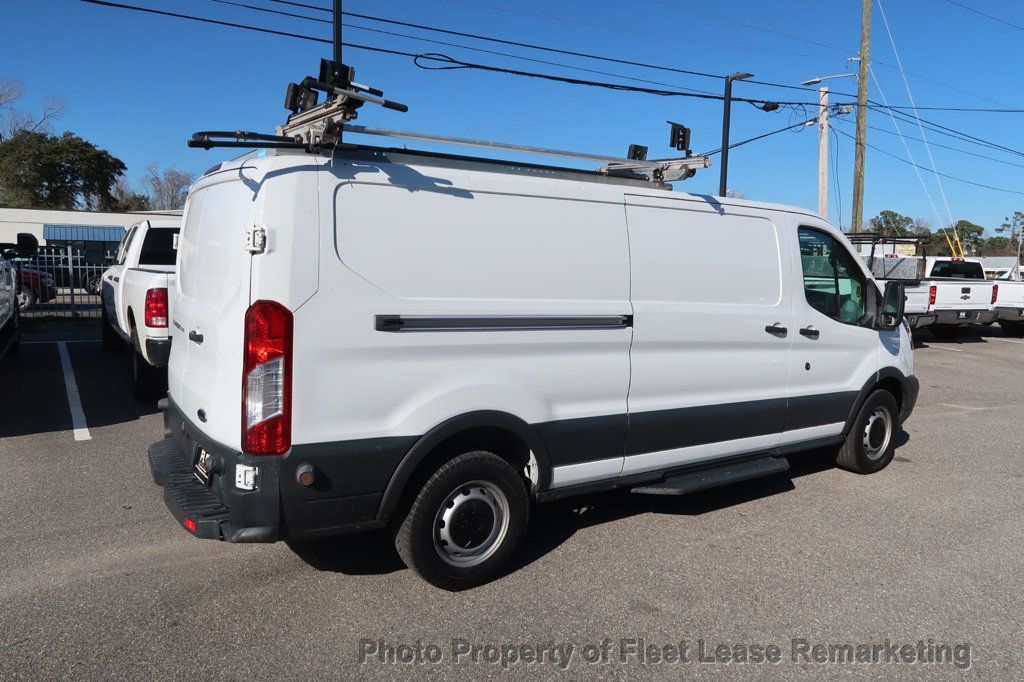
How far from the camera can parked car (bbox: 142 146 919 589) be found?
348cm

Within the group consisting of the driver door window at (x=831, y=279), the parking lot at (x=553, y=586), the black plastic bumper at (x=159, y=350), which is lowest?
the parking lot at (x=553, y=586)

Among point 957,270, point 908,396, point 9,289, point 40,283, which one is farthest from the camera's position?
point 957,270

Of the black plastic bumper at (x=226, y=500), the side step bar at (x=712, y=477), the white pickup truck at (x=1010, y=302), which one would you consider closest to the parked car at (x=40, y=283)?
the black plastic bumper at (x=226, y=500)

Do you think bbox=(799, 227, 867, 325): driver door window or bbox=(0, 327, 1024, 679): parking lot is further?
bbox=(799, 227, 867, 325): driver door window

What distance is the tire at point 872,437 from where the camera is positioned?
6223mm

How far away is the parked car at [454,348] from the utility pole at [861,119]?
1834cm

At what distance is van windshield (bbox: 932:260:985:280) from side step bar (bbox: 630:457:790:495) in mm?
16795

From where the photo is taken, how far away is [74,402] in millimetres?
8219

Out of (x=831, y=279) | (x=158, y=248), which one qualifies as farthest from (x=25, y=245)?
(x=831, y=279)

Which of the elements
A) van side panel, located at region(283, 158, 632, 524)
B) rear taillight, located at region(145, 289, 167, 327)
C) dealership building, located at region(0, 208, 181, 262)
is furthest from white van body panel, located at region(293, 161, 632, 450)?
dealership building, located at region(0, 208, 181, 262)

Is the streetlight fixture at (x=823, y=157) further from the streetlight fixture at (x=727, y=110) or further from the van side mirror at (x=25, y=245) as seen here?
the van side mirror at (x=25, y=245)

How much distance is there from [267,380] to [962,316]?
16.6 m

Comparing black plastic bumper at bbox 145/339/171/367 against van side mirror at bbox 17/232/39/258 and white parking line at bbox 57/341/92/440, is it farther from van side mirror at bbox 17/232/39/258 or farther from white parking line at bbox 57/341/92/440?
van side mirror at bbox 17/232/39/258

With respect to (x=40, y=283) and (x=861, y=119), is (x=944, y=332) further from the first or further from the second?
(x=40, y=283)
